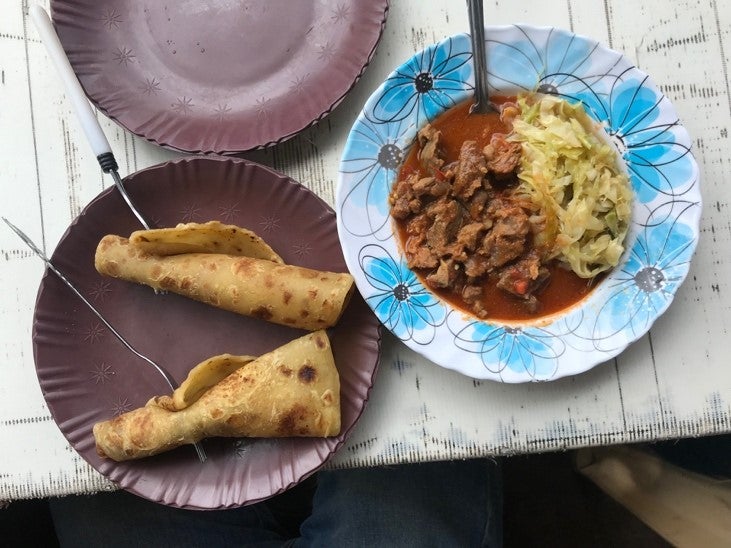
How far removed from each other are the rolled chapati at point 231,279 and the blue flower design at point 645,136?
0.65 m

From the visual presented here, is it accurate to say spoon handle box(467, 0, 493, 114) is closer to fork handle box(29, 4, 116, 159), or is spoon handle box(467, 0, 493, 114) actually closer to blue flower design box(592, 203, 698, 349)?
blue flower design box(592, 203, 698, 349)

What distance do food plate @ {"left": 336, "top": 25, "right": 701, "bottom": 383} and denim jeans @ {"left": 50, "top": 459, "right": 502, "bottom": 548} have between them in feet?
1.98

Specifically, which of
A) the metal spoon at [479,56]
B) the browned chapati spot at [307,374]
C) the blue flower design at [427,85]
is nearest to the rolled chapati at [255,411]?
the browned chapati spot at [307,374]

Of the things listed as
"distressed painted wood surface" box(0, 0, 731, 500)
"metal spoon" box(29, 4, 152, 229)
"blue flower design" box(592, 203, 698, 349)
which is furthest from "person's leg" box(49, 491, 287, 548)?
"blue flower design" box(592, 203, 698, 349)

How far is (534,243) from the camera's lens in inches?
57.4

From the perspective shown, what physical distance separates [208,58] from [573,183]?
905 millimetres

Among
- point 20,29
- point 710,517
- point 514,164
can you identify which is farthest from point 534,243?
point 20,29

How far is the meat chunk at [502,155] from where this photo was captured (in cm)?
145

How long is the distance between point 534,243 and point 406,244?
28cm

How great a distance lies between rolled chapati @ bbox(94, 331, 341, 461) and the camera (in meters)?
1.41

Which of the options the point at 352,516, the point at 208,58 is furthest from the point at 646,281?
the point at 208,58

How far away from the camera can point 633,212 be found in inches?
56.3

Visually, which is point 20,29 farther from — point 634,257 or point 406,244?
point 634,257

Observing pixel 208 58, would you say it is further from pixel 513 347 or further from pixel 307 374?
pixel 513 347
